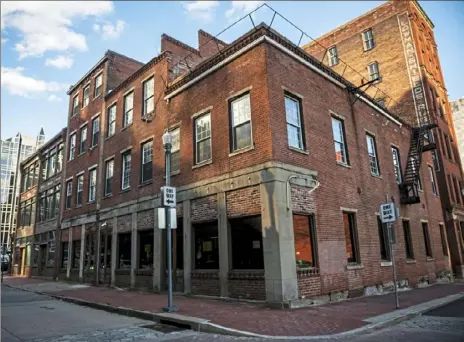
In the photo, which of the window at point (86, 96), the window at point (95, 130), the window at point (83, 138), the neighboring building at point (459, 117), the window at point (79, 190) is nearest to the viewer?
the window at point (95, 130)

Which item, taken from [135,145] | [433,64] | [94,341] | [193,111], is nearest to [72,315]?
[94,341]

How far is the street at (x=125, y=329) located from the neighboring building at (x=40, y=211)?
16.8 m

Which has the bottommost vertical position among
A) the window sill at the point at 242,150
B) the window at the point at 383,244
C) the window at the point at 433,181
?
the window at the point at 383,244

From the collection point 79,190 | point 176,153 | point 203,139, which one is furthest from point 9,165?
point 203,139

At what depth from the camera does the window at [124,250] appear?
17469mm

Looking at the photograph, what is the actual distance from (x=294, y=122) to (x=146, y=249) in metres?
8.99

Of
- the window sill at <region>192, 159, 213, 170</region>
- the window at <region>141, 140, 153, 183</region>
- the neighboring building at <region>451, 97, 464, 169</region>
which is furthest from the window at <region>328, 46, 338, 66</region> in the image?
the window sill at <region>192, 159, 213, 170</region>

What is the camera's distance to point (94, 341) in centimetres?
687

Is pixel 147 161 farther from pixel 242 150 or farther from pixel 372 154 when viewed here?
pixel 372 154

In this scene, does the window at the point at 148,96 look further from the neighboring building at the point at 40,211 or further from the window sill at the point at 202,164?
the neighboring building at the point at 40,211

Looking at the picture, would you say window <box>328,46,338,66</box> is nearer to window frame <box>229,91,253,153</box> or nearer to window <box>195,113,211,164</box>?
window <box>195,113,211,164</box>

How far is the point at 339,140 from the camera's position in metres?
14.8

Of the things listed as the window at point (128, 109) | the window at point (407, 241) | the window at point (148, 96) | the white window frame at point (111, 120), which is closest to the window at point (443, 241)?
the window at point (407, 241)

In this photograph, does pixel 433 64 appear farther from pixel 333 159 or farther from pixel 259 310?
pixel 259 310
